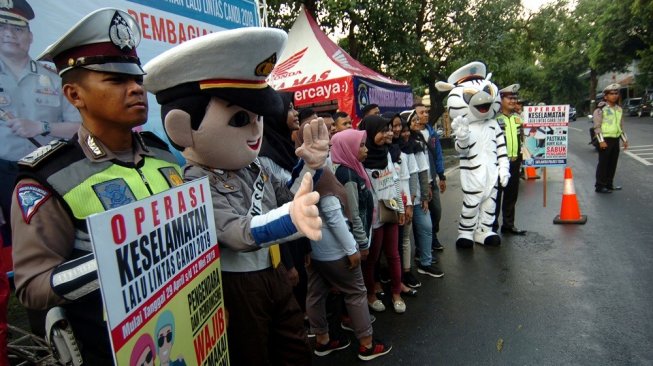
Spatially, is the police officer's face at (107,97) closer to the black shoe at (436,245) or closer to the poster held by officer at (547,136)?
the black shoe at (436,245)

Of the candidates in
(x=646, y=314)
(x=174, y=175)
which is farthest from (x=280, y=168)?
(x=646, y=314)

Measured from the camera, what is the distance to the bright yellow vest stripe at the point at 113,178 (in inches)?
55.7

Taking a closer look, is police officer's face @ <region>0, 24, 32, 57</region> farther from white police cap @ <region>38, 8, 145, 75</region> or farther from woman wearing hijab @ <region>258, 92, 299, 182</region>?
woman wearing hijab @ <region>258, 92, 299, 182</region>

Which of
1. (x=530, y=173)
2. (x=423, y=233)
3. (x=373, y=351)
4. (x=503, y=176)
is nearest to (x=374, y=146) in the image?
(x=423, y=233)

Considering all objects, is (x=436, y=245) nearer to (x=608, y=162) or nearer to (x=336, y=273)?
(x=336, y=273)

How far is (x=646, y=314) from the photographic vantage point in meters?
3.30

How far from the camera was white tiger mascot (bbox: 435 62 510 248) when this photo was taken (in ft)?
16.5

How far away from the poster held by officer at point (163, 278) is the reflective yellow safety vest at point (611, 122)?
26.6ft

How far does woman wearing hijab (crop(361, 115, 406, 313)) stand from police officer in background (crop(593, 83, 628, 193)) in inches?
228

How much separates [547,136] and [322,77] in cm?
403

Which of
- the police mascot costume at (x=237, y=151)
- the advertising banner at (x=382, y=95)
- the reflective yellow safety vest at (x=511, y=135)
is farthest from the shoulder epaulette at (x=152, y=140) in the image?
the advertising banner at (x=382, y=95)

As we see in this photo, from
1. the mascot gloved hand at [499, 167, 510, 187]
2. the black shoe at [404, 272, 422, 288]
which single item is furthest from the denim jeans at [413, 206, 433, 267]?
the mascot gloved hand at [499, 167, 510, 187]

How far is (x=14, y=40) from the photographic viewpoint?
8.21 ft

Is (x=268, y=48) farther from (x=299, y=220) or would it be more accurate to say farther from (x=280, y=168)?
(x=280, y=168)
